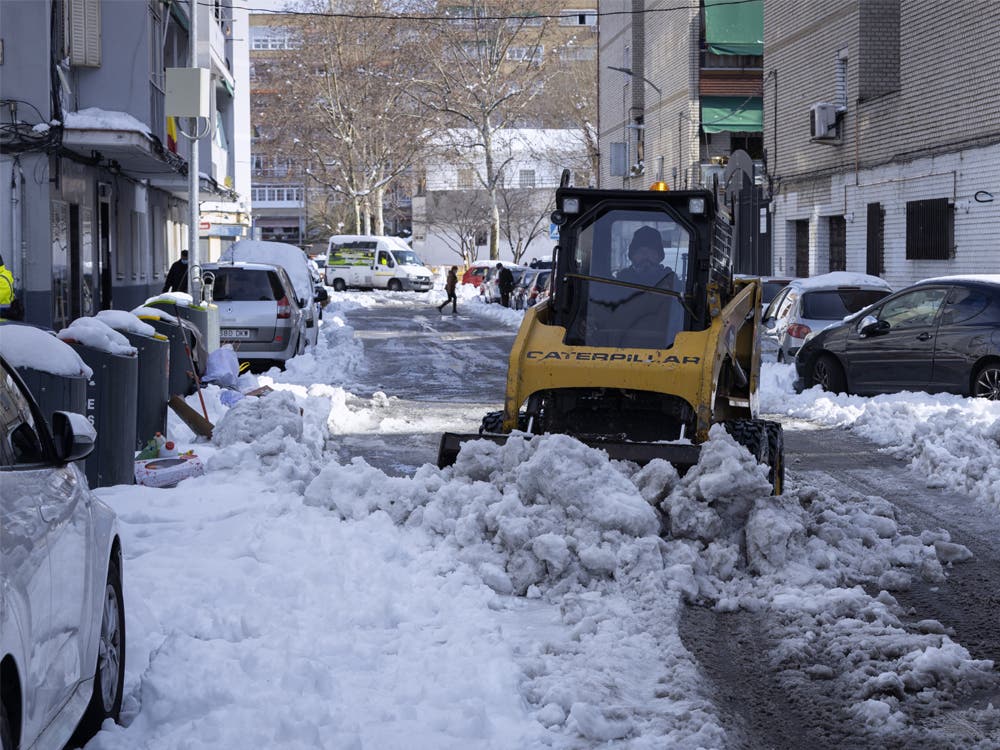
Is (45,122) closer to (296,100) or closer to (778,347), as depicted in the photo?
(778,347)

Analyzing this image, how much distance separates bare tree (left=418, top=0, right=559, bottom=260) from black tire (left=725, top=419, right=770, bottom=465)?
174 ft

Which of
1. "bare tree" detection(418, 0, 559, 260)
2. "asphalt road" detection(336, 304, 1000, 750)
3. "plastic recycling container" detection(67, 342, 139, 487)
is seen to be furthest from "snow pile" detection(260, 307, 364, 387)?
"bare tree" detection(418, 0, 559, 260)

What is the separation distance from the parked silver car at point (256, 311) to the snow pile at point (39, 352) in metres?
13.2

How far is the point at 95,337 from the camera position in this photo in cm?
1011

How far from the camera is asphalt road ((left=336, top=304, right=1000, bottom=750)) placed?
5.61 m

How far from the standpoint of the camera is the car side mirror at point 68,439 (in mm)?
4719

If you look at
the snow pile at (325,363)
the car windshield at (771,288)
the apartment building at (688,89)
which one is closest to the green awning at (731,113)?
the apartment building at (688,89)

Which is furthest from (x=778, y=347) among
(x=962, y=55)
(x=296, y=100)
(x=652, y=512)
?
(x=296, y=100)

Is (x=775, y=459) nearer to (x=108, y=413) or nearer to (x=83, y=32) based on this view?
(x=108, y=413)

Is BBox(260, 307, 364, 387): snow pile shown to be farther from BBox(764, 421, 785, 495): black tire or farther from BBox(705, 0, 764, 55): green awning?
BBox(705, 0, 764, 55): green awning

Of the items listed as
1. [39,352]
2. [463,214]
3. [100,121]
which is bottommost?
[39,352]

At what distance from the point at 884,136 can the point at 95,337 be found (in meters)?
22.4

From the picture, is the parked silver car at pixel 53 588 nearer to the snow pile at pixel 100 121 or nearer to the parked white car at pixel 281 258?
the snow pile at pixel 100 121

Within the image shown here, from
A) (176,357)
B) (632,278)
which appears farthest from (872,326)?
(176,357)
